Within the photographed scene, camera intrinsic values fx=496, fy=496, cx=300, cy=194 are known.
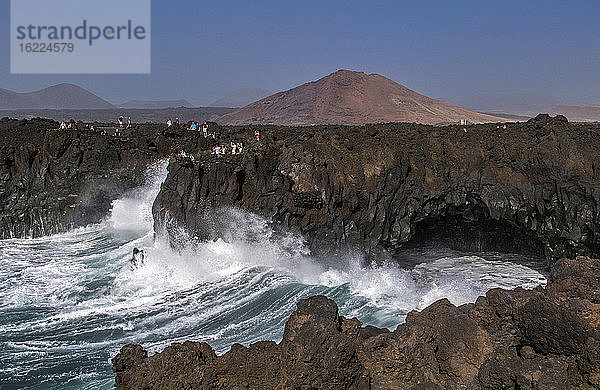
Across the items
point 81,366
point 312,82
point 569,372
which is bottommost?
point 81,366

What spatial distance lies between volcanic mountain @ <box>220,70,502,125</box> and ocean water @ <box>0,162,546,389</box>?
209 ft

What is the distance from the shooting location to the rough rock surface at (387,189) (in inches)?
629

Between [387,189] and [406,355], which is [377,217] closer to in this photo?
[387,189]

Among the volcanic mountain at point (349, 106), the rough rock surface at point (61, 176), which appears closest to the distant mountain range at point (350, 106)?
the volcanic mountain at point (349, 106)

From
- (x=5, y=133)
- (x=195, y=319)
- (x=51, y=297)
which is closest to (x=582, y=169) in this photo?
(x=195, y=319)

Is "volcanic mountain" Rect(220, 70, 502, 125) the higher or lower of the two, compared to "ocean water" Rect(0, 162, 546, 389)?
higher

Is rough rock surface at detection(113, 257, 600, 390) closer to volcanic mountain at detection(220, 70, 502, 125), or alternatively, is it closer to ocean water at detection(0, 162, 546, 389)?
ocean water at detection(0, 162, 546, 389)

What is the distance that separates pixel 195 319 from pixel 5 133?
59.1 ft

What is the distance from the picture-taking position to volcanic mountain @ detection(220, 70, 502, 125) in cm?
8362

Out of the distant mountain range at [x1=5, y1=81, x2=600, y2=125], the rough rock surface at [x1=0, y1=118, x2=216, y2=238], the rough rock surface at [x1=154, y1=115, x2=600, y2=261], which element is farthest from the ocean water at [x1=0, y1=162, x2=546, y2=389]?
the distant mountain range at [x1=5, y1=81, x2=600, y2=125]

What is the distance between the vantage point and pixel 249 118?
98.9 metres

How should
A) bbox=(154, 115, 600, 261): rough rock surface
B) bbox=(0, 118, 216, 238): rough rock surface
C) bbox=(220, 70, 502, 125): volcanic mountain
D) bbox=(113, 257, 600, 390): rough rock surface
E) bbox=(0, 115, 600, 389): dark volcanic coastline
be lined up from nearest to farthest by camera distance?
bbox=(113, 257, 600, 390): rough rock surface < bbox=(0, 115, 600, 389): dark volcanic coastline < bbox=(154, 115, 600, 261): rough rock surface < bbox=(0, 118, 216, 238): rough rock surface < bbox=(220, 70, 502, 125): volcanic mountain

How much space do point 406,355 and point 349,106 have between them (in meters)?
86.4

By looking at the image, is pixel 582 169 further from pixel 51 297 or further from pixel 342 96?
pixel 342 96
